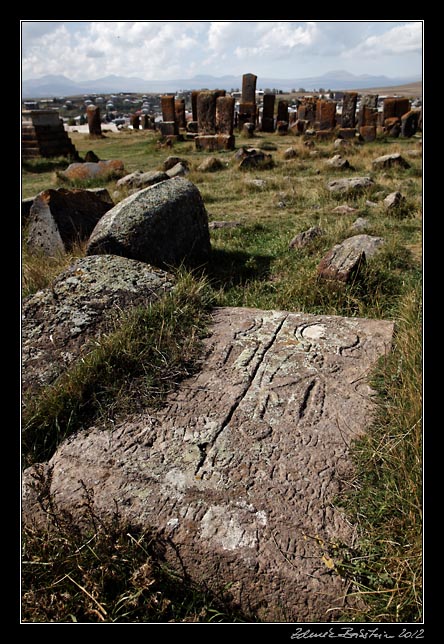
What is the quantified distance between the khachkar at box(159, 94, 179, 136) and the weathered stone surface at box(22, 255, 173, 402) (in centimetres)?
1542

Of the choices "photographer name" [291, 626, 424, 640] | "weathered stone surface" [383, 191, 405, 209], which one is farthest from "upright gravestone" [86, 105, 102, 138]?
"photographer name" [291, 626, 424, 640]

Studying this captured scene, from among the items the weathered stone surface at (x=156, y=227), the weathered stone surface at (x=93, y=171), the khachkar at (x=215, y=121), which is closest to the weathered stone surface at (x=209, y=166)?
the weathered stone surface at (x=93, y=171)

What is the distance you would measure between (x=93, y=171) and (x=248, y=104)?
1219 cm

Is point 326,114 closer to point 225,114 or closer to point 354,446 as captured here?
point 225,114

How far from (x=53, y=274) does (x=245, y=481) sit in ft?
10.1

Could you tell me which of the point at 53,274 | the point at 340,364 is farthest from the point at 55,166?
the point at 340,364

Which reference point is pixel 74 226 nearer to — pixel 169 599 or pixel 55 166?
pixel 169 599

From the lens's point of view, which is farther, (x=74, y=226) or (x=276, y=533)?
(x=74, y=226)

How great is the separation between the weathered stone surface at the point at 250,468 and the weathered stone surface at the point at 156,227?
5.55 ft

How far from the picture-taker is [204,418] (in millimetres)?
2582

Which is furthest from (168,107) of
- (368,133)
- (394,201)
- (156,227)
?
(156,227)

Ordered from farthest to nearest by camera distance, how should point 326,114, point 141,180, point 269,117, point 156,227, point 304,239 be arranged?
point 269,117, point 326,114, point 141,180, point 304,239, point 156,227

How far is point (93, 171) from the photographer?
10.8 metres

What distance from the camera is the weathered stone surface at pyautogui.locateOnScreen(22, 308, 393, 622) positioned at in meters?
1.89
